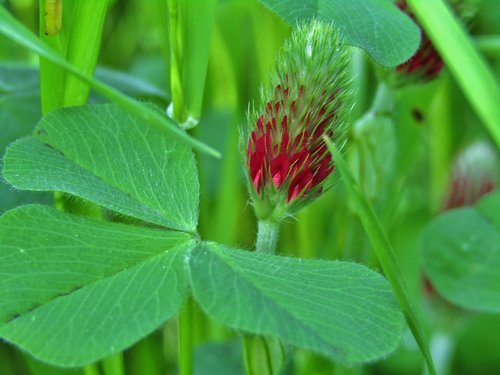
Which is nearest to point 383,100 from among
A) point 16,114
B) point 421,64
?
point 421,64

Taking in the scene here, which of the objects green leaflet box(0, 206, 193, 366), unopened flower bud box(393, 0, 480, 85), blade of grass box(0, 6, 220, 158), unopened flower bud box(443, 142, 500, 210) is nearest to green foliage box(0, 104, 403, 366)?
green leaflet box(0, 206, 193, 366)

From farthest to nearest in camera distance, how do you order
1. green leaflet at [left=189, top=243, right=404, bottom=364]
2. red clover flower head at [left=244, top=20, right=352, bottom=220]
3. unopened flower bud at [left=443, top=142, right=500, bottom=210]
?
unopened flower bud at [left=443, top=142, right=500, bottom=210] < red clover flower head at [left=244, top=20, right=352, bottom=220] < green leaflet at [left=189, top=243, right=404, bottom=364]

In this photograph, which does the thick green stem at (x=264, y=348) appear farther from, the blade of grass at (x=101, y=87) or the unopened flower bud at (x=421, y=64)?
the unopened flower bud at (x=421, y=64)

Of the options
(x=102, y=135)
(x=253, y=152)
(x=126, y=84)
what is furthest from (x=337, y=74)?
(x=126, y=84)

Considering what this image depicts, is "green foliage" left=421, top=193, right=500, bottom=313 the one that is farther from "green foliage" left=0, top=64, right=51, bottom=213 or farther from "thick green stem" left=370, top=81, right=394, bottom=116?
"green foliage" left=0, top=64, right=51, bottom=213

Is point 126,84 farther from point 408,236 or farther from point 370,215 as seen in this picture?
point 408,236

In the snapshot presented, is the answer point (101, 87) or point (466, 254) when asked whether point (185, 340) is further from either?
point (466, 254)
